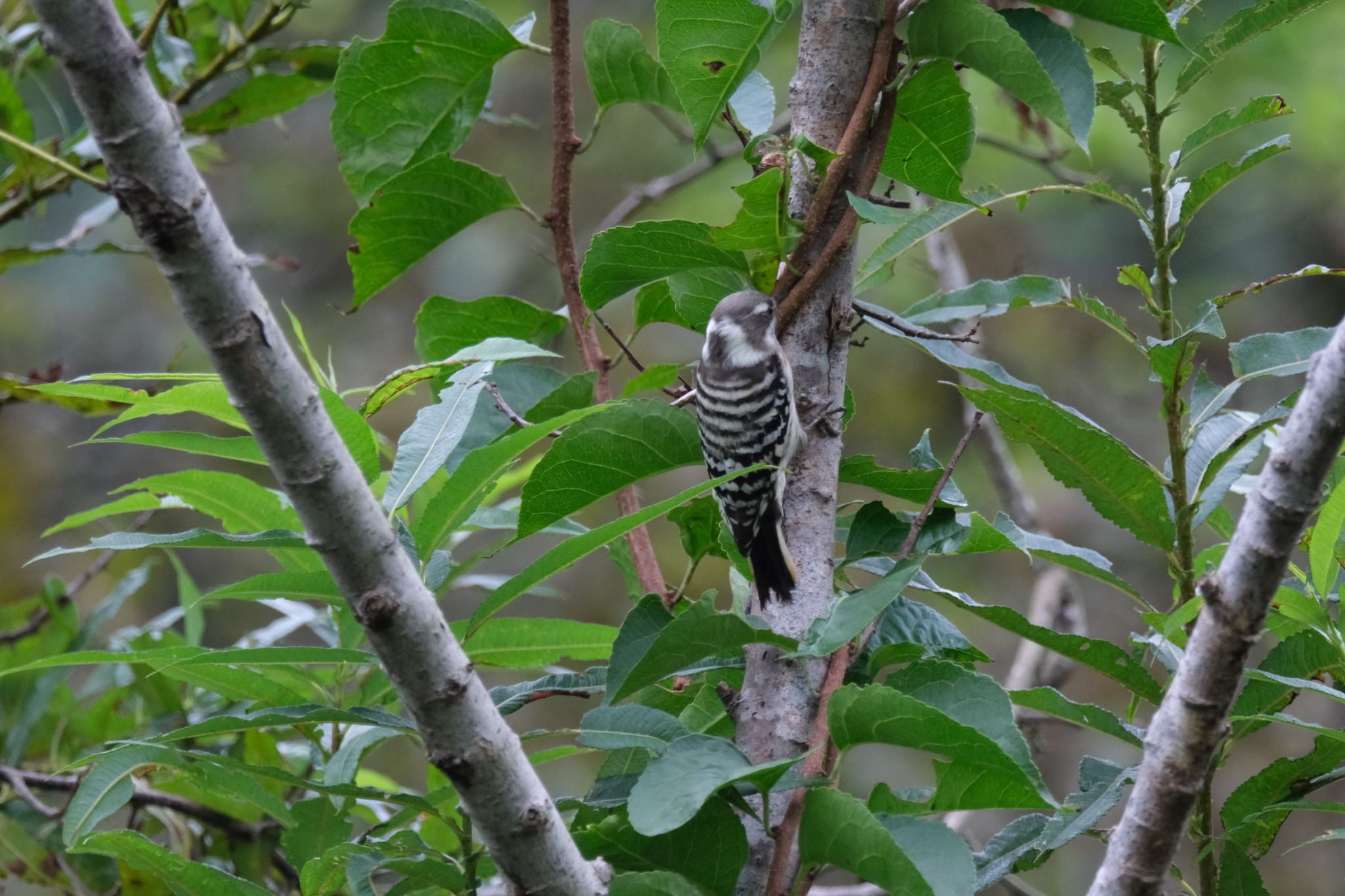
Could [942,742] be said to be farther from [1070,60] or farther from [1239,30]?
[1239,30]

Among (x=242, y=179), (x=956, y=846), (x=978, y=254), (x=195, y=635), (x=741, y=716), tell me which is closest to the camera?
(x=956, y=846)

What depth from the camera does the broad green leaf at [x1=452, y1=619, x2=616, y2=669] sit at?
1.54 m

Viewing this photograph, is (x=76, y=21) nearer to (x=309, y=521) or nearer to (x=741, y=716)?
(x=309, y=521)

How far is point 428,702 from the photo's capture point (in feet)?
3.13

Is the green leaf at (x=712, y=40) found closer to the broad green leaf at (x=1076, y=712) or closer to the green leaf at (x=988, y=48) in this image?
the green leaf at (x=988, y=48)

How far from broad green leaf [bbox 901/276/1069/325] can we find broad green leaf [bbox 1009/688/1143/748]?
19.6 inches

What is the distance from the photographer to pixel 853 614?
1.12 meters

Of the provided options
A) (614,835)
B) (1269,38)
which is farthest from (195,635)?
(1269,38)

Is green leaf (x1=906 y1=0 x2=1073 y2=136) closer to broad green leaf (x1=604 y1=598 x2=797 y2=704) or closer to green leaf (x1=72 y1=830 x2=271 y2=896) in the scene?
broad green leaf (x1=604 y1=598 x2=797 y2=704)

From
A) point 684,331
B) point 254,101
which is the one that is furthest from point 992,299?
point 684,331

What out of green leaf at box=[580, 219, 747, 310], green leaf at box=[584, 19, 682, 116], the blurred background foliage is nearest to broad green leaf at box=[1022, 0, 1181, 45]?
green leaf at box=[580, 219, 747, 310]

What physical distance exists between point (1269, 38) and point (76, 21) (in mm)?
3943

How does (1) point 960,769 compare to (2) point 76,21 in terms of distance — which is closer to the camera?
(2) point 76,21

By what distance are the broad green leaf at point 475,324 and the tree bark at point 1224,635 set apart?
3.44ft
